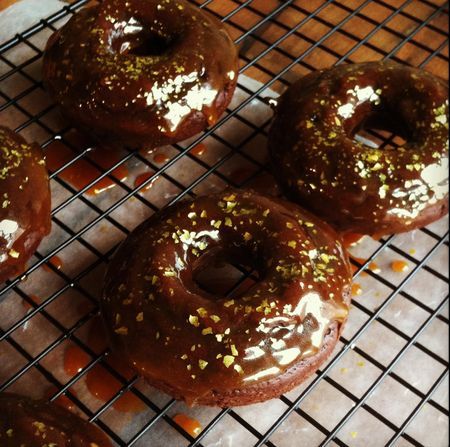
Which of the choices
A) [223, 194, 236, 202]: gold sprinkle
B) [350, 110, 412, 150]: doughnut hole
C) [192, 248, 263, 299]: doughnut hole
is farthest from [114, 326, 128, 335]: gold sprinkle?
[350, 110, 412, 150]: doughnut hole

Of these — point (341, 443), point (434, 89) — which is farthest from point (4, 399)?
point (434, 89)

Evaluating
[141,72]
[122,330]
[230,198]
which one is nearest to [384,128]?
[230,198]

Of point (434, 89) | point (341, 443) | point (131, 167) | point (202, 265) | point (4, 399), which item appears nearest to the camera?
point (4, 399)

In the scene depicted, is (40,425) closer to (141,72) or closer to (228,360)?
(228,360)

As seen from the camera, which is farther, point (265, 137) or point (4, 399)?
point (265, 137)

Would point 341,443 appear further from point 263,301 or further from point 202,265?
point 202,265

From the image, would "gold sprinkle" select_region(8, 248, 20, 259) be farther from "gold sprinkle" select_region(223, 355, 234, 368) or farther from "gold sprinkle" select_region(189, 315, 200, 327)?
"gold sprinkle" select_region(223, 355, 234, 368)
